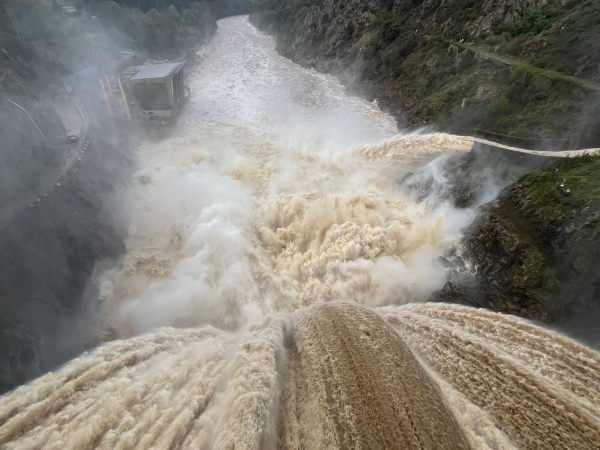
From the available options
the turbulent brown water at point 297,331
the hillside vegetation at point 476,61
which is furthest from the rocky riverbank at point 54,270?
the hillside vegetation at point 476,61

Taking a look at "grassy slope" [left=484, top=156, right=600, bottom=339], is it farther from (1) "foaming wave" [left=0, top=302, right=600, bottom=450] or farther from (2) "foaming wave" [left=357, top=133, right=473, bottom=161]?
(2) "foaming wave" [left=357, top=133, right=473, bottom=161]

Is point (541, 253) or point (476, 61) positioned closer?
point (541, 253)

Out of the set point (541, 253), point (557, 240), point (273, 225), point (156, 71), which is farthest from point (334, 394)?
point (156, 71)

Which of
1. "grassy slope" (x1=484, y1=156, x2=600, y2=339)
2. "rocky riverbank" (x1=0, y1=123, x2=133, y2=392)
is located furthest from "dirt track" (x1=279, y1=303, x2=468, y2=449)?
"rocky riverbank" (x1=0, y1=123, x2=133, y2=392)

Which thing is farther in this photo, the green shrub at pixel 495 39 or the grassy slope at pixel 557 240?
the green shrub at pixel 495 39

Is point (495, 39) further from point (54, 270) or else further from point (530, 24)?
point (54, 270)

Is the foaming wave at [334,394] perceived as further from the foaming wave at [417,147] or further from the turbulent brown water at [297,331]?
the foaming wave at [417,147]

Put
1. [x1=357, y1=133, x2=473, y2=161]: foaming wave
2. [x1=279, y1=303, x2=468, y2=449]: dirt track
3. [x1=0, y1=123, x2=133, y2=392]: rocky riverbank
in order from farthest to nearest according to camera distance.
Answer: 1. [x1=357, y1=133, x2=473, y2=161]: foaming wave
2. [x1=0, y1=123, x2=133, y2=392]: rocky riverbank
3. [x1=279, y1=303, x2=468, y2=449]: dirt track
